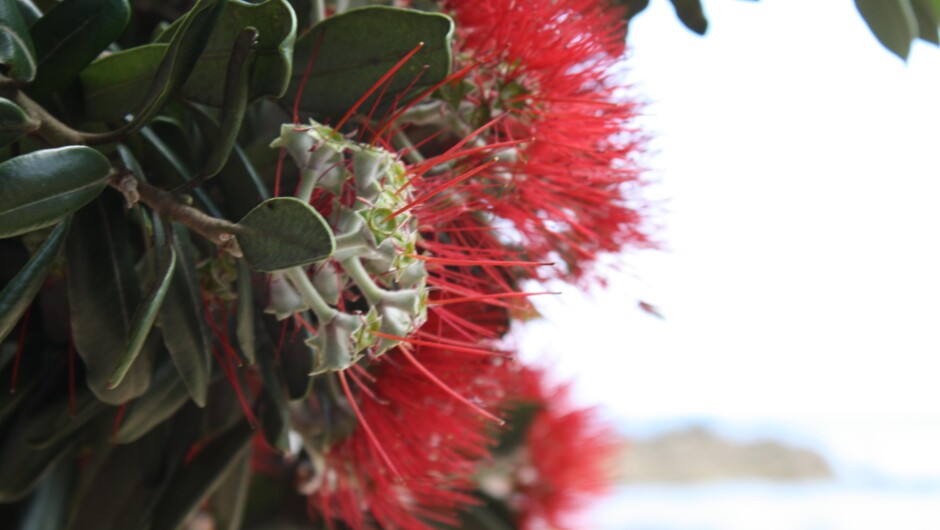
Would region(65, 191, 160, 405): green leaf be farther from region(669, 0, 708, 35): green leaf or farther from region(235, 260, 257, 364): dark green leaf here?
region(669, 0, 708, 35): green leaf

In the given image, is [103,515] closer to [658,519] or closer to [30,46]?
[30,46]

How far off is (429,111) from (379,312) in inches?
6.2

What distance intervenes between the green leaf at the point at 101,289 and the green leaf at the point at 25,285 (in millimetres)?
28

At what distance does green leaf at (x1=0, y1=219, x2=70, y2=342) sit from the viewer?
0.35 meters

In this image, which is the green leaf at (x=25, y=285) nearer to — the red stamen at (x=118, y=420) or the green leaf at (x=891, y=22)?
the red stamen at (x=118, y=420)

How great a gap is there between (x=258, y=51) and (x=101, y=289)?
13cm

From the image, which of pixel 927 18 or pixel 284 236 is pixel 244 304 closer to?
pixel 284 236

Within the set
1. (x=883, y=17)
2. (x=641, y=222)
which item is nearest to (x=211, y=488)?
(x=641, y=222)

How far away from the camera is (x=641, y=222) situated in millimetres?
567

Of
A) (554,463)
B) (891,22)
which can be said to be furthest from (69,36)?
(554,463)

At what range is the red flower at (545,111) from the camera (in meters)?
0.49

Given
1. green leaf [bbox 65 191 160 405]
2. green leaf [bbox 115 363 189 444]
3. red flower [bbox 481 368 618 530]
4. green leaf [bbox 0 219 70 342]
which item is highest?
green leaf [bbox 0 219 70 342]

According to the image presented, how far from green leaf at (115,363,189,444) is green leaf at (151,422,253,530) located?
→ 59 millimetres

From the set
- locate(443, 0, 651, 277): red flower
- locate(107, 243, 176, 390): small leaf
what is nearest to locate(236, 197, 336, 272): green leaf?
locate(107, 243, 176, 390): small leaf
